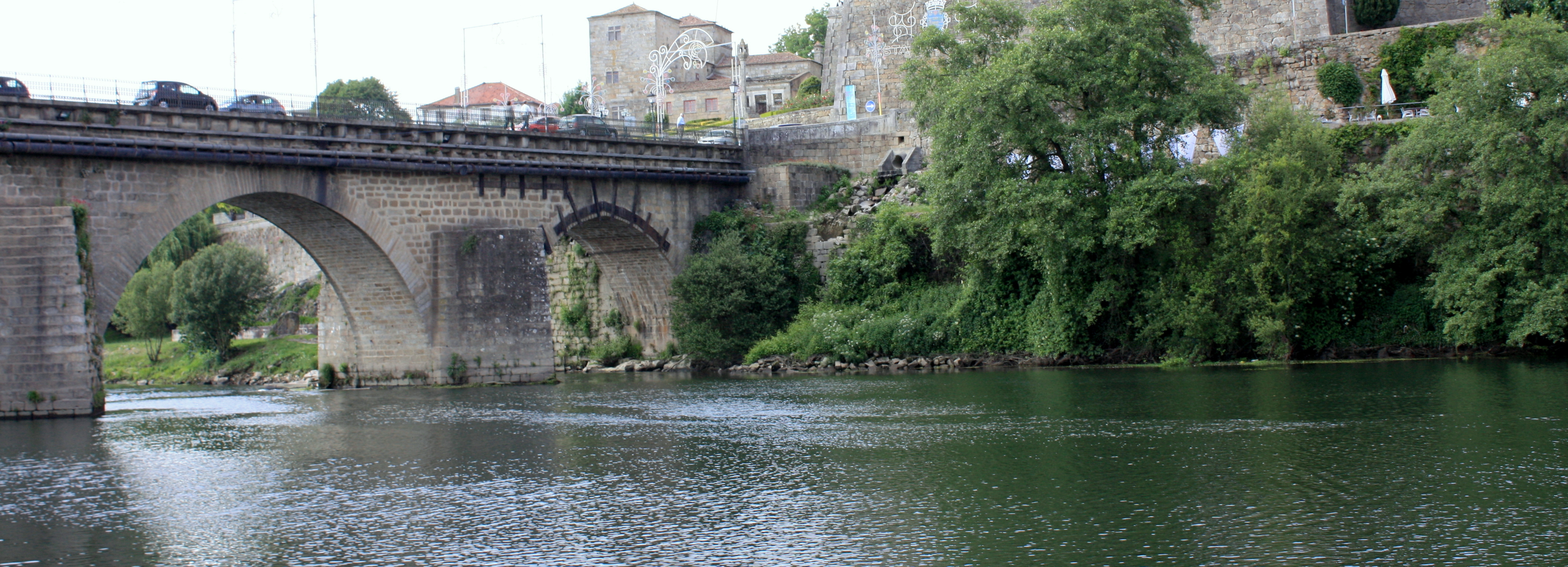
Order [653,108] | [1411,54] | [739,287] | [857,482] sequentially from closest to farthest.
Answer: [857,482] → [1411,54] → [739,287] → [653,108]

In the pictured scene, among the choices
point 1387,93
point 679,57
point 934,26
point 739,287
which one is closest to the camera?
point 934,26

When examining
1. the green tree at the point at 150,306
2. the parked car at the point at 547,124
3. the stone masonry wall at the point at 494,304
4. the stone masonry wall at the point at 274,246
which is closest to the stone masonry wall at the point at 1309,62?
the parked car at the point at 547,124

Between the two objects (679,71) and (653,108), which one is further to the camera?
(679,71)

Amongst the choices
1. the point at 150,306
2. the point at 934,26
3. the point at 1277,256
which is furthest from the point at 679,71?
the point at 1277,256

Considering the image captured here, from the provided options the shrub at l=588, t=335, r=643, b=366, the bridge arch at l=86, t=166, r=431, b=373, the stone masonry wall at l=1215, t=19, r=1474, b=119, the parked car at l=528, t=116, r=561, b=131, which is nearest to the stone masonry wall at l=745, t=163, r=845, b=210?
the shrub at l=588, t=335, r=643, b=366

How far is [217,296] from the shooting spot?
41.5 metres

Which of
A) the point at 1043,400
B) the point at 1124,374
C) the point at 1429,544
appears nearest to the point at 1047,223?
the point at 1124,374

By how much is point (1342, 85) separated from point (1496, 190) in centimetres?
954

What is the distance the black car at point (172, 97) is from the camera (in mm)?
23500

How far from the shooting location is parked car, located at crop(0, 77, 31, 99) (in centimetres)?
2164

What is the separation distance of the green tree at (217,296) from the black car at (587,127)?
1671 cm

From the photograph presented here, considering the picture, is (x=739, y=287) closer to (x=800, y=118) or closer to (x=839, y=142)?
(x=839, y=142)

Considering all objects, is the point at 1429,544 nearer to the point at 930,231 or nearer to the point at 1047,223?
the point at 1047,223

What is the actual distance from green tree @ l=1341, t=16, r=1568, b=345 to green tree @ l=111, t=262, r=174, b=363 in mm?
39494
